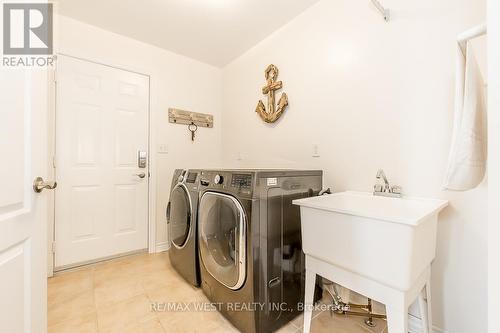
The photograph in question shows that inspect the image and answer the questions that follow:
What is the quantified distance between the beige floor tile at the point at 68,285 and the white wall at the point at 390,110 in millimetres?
1974

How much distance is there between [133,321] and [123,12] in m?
2.48

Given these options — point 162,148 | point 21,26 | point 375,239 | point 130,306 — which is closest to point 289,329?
point 375,239

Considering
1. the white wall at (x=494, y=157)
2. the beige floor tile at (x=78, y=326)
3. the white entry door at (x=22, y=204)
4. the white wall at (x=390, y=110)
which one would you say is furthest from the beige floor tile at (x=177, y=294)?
the white wall at (x=494, y=157)

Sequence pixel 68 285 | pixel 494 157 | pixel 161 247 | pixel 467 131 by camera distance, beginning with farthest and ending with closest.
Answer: pixel 161 247, pixel 68 285, pixel 467 131, pixel 494 157

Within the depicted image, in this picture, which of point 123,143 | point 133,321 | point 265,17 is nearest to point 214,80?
point 265,17

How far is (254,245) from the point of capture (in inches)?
47.8

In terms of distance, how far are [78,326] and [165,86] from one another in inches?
91.3

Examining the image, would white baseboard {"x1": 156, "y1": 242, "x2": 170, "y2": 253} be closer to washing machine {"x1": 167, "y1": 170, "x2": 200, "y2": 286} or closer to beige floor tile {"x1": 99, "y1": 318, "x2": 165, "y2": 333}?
washing machine {"x1": 167, "y1": 170, "x2": 200, "y2": 286}

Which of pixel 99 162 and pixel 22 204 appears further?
pixel 99 162

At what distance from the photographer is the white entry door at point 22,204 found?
2.56 ft

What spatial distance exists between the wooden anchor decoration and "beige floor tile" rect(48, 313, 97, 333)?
2080 mm

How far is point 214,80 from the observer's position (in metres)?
3.07

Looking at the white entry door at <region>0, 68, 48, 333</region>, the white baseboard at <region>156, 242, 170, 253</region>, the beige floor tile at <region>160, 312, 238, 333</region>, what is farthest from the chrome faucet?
the white baseboard at <region>156, 242, 170, 253</region>

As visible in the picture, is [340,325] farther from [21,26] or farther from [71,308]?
[21,26]
